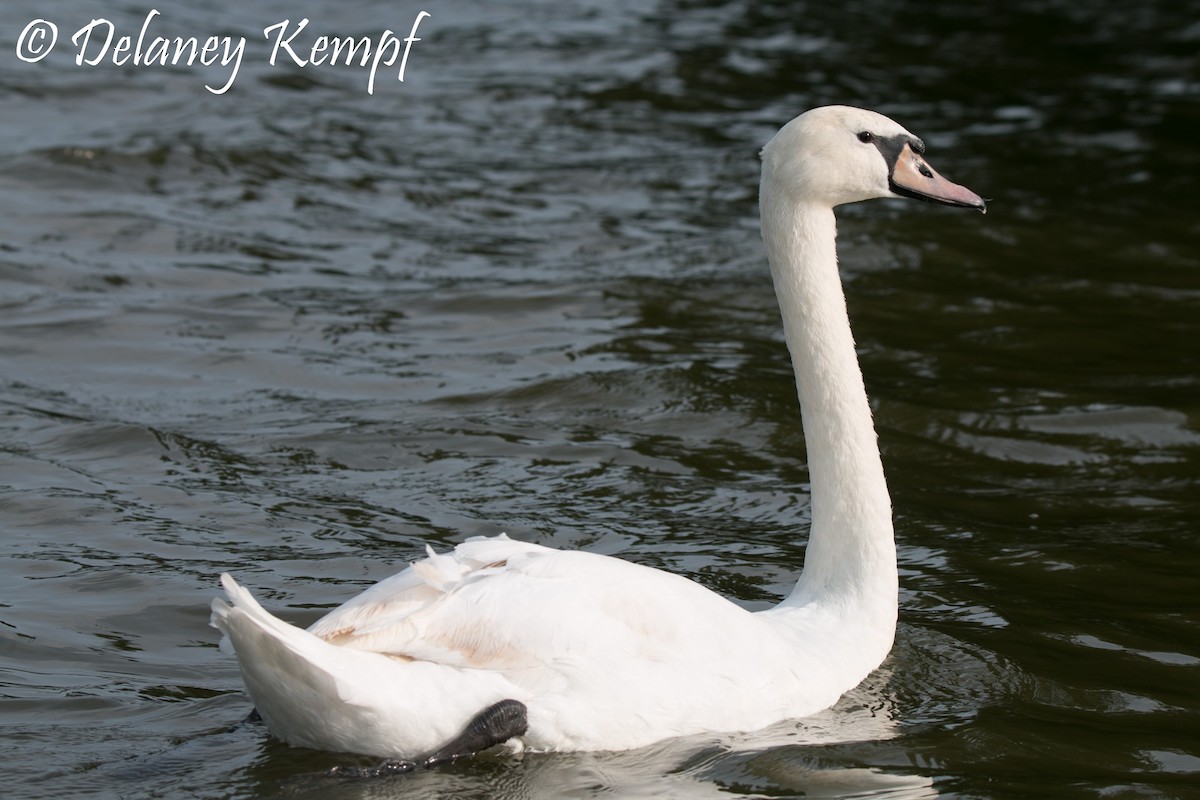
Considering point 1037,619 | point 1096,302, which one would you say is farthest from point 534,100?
point 1037,619

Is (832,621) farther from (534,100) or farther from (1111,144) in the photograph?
(534,100)

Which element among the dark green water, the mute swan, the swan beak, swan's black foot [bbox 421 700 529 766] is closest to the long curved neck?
the mute swan

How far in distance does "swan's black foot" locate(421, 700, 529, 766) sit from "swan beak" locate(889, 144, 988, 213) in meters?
2.18

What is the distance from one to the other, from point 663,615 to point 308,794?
111cm

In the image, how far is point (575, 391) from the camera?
29.9ft

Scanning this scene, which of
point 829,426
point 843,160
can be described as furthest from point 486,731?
point 843,160

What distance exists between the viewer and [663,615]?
500 cm

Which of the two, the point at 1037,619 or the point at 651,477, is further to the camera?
the point at 651,477

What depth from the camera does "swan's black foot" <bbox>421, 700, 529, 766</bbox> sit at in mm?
4641

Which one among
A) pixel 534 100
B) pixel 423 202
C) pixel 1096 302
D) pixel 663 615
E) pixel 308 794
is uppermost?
pixel 534 100

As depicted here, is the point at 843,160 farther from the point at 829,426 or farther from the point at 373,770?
the point at 373,770

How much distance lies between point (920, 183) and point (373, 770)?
2581 millimetres

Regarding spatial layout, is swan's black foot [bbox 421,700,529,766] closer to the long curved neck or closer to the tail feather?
the tail feather

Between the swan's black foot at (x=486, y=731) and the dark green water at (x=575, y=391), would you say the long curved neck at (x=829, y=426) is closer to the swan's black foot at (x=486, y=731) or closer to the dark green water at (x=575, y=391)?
the dark green water at (x=575, y=391)
